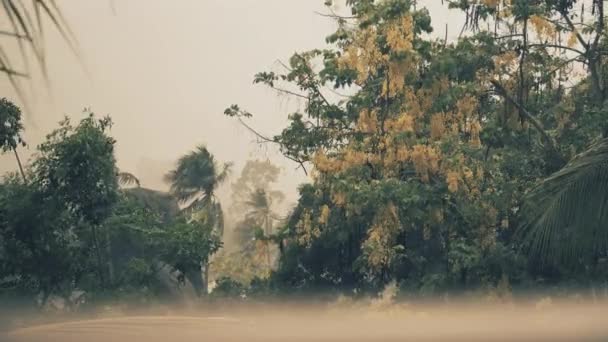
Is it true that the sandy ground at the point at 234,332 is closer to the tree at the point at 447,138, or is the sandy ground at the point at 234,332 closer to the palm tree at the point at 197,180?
the tree at the point at 447,138

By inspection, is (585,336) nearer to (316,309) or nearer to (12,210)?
(316,309)

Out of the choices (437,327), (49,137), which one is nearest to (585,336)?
(437,327)

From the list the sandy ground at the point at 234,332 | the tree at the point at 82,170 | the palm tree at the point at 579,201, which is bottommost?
the sandy ground at the point at 234,332

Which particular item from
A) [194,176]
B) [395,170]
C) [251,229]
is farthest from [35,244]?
[251,229]

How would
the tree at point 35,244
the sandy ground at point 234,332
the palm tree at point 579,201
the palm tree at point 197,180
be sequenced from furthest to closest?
the palm tree at point 197,180, the tree at point 35,244, the palm tree at point 579,201, the sandy ground at point 234,332

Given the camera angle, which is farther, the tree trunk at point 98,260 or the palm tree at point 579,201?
the tree trunk at point 98,260

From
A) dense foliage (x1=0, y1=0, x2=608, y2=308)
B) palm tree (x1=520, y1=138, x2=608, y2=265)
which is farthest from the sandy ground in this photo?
dense foliage (x1=0, y1=0, x2=608, y2=308)

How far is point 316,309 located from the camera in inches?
475

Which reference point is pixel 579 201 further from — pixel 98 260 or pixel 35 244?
pixel 35 244

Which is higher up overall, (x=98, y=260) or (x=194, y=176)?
(x=194, y=176)

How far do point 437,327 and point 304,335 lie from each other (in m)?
2.58

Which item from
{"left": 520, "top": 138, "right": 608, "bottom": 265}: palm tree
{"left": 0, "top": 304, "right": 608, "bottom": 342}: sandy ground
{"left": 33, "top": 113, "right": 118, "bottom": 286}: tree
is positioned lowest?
{"left": 0, "top": 304, "right": 608, "bottom": 342}: sandy ground

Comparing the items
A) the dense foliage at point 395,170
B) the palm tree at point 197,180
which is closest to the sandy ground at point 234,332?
the dense foliage at point 395,170

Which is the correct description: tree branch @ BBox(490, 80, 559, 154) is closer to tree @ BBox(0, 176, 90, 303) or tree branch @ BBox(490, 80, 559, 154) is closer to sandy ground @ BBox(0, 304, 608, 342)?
sandy ground @ BBox(0, 304, 608, 342)
